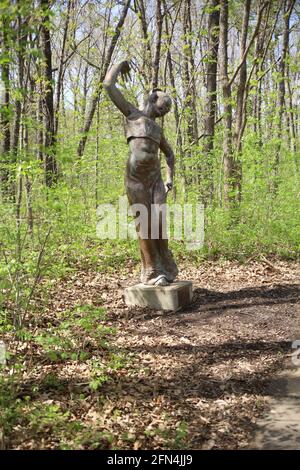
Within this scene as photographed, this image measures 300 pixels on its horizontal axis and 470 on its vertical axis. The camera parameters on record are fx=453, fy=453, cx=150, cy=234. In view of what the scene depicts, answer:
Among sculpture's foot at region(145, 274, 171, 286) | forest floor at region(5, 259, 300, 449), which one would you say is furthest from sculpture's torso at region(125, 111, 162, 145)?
forest floor at region(5, 259, 300, 449)

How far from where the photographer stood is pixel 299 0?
653 inches

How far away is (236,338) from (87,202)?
612cm

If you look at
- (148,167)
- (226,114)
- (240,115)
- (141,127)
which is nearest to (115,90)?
(141,127)

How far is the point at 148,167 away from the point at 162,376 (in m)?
2.82

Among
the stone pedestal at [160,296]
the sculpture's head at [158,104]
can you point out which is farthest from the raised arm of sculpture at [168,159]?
the stone pedestal at [160,296]

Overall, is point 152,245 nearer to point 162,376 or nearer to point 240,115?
point 162,376

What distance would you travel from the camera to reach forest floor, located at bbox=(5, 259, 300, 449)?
3.05 m

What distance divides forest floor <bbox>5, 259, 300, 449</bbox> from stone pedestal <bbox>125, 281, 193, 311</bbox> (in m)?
0.12

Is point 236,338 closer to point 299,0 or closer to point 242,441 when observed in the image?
point 242,441

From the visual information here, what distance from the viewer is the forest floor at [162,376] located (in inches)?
120

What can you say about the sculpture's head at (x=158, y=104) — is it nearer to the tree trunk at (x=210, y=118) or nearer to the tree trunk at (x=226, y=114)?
the tree trunk at (x=226, y=114)

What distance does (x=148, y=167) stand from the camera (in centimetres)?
589

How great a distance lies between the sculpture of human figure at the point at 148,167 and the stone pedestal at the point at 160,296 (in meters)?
0.17
